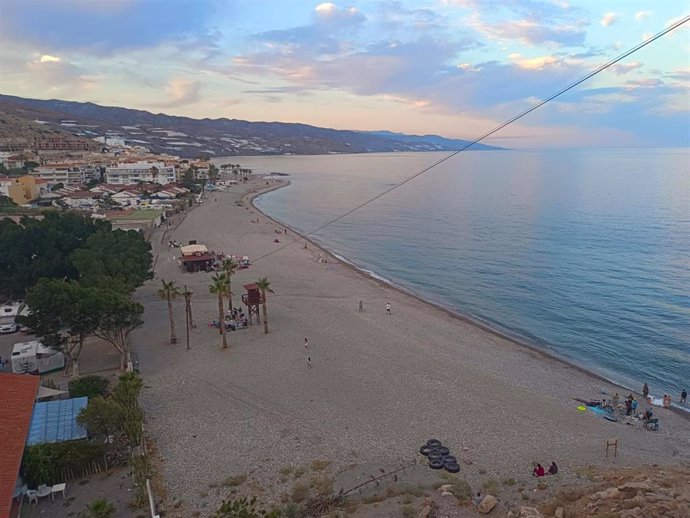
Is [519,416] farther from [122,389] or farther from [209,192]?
[209,192]

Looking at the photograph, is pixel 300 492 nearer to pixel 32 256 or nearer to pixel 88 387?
pixel 88 387

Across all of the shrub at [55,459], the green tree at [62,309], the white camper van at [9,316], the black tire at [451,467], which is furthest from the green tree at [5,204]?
the black tire at [451,467]

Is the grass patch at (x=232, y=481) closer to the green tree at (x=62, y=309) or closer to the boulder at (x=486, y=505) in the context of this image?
the boulder at (x=486, y=505)

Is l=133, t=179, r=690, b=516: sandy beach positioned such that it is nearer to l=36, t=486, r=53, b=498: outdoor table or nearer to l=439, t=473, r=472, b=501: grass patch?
l=439, t=473, r=472, b=501: grass patch

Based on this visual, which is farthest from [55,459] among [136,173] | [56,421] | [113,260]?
[136,173]

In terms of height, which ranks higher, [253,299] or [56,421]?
[253,299]

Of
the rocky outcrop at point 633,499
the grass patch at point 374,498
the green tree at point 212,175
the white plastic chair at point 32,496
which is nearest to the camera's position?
the rocky outcrop at point 633,499

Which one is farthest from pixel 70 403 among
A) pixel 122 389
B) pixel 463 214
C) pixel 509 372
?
pixel 463 214
